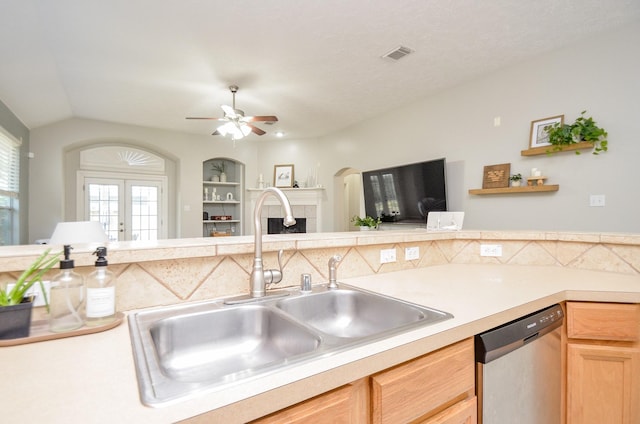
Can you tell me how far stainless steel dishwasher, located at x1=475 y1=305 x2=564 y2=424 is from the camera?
3.01ft

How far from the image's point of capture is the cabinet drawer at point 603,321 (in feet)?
3.82

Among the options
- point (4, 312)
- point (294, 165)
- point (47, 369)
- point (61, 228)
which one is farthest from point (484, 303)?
point (294, 165)

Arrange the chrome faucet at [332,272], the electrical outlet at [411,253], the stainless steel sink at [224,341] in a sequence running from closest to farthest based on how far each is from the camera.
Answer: the stainless steel sink at [224,341]
the chrome faucet at [332,272]
the electrical outlet at [411,253]

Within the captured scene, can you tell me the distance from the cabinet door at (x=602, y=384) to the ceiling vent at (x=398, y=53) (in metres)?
2.82

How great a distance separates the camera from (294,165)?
22.1 ft

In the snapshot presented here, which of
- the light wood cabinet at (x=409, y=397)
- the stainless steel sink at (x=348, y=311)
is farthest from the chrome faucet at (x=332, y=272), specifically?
the light wood cabinet at (x=409, y=397)

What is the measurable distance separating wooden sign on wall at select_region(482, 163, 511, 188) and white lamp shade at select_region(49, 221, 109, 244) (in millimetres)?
3713

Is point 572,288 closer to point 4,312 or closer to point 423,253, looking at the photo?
point 423,253

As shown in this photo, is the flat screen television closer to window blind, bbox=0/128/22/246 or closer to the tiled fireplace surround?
the tiled fireplace surround

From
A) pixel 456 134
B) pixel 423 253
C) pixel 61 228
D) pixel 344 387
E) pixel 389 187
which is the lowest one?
pixel 344 387

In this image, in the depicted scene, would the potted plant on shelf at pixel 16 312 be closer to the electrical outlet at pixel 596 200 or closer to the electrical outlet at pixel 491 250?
the electrical outlet at pixel 491 250

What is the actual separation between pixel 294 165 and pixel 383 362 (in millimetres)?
6226

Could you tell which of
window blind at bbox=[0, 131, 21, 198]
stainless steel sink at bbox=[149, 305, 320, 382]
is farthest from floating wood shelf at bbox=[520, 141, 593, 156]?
window blind at bbox=[0, 131, 21, 198]

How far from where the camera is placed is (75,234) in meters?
1.82
